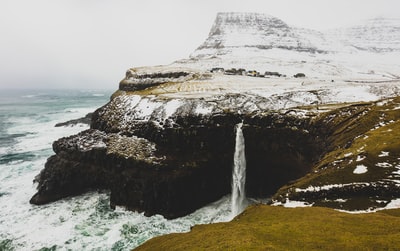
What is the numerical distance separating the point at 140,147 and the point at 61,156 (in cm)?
1341

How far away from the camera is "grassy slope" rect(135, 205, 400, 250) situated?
12.6 metres

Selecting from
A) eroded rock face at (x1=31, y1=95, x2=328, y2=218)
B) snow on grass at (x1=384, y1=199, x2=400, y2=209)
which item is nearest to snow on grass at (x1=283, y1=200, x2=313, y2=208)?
snow on grass at (x1=384, y1=199, x2=400, y2=209)

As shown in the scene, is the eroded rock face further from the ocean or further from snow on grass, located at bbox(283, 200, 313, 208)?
snow on grass, located at bbox(283, 200, 313, 208)

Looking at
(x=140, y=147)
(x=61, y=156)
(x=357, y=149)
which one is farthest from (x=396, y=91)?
(x=61, y=156)

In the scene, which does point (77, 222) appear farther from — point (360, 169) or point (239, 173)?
point (360, 169)

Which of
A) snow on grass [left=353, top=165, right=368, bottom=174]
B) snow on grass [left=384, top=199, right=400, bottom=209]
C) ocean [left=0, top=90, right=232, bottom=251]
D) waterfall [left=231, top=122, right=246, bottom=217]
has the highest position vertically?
snow on grass [left=353, top=165, right=368, bottom=174]

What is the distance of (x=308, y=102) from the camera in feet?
152

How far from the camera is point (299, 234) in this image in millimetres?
14305

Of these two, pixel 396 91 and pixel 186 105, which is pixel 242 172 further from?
pixel 396 91

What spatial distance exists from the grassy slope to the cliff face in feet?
54.5

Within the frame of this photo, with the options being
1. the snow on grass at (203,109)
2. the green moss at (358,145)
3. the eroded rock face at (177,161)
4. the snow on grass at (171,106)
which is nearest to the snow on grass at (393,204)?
the green moss at (358,145)

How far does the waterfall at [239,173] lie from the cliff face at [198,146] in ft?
4.42

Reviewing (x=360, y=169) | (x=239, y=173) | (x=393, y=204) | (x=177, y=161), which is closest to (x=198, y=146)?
(x=177, y=161)

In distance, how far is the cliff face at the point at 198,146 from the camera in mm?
37094
